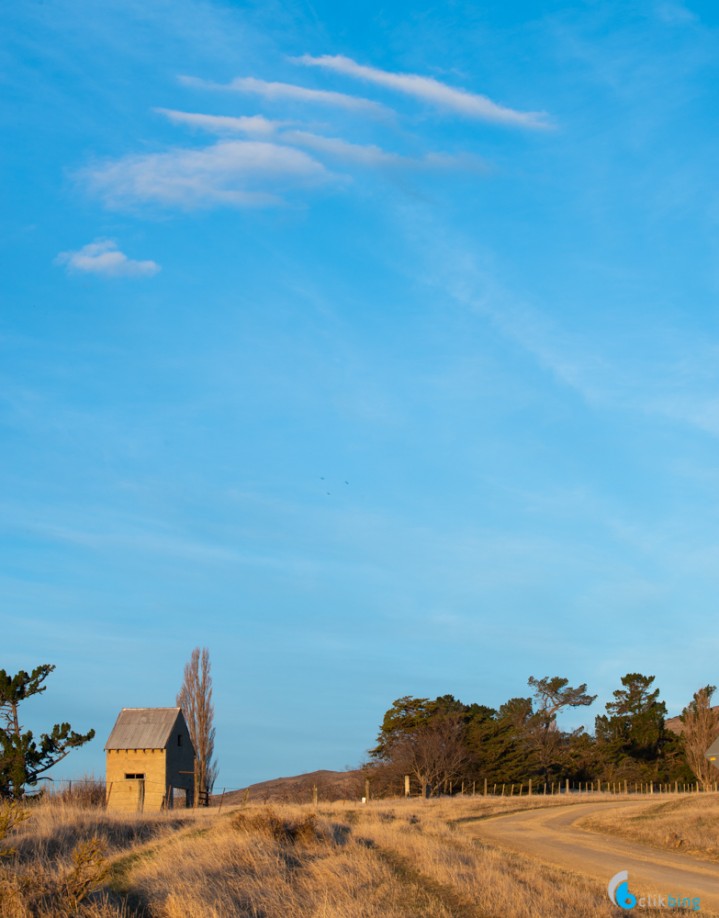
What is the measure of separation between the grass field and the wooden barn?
25.8 meters

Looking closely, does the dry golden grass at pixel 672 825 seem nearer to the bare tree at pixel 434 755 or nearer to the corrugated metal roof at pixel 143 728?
the corrugated metal roof at pixel 143 728

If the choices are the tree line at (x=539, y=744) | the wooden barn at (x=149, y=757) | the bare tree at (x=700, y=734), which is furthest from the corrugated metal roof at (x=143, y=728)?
the bare tree at (x=700, y=734)

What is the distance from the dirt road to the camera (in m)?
17.6

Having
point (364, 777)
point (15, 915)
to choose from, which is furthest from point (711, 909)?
point (364, 777)

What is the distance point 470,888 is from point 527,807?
31.8m

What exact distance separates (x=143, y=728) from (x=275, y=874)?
38.8 metres

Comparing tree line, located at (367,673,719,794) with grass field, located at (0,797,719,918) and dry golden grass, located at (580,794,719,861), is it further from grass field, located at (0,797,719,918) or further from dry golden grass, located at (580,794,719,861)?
grass field, located at (0,797,719,918)

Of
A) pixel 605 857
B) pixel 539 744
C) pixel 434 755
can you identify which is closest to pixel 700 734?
pixel 539 744

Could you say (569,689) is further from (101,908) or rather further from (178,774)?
(101,908)

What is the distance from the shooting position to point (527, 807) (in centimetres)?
4553

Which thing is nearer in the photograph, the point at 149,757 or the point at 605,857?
the point at 605,857

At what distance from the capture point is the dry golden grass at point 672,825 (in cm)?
2628

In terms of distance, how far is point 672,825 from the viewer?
98.9ft

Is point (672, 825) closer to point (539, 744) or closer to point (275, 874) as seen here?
point (275, 874)
